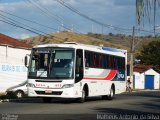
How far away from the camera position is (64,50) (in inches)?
969

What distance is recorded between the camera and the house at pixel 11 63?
37.5m

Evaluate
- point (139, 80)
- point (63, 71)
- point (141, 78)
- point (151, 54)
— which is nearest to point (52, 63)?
point (63, 71)

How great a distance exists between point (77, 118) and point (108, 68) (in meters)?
14.2

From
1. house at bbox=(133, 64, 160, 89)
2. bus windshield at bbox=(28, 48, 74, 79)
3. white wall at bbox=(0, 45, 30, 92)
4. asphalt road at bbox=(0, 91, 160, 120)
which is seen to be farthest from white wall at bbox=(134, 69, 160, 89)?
asphalt road at bbox=(0, 91, 160, 120)

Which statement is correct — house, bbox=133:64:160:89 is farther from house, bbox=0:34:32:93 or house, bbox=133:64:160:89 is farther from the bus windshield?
the bus windshield

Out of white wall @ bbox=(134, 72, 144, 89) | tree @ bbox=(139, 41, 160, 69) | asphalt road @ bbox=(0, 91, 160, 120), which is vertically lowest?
asphalt road @ bbox=(0, 91, 160, 120)

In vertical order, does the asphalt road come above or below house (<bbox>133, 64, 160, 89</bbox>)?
below

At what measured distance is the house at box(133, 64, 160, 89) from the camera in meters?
71.4

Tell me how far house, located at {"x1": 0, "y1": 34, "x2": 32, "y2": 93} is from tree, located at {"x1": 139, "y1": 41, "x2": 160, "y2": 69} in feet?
187

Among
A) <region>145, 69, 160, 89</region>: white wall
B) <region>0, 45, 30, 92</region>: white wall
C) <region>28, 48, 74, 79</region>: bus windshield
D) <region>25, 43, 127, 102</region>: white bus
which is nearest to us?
<region>25, 43, 127, 102</region>: white bus

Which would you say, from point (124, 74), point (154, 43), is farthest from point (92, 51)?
point (154, 43)

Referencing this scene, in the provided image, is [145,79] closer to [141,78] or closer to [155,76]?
[141,78]

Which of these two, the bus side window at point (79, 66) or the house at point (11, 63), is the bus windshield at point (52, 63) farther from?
the house at point (11, 63)

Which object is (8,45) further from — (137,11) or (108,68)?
(137,11)
